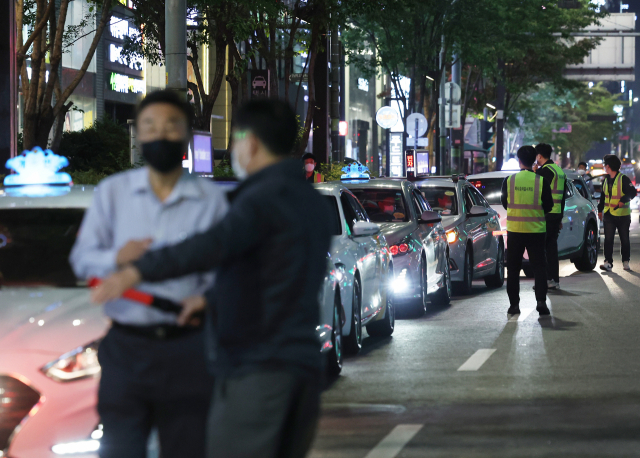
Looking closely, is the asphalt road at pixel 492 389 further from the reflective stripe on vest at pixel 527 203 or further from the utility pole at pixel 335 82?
the utility pole at pixel 335 82

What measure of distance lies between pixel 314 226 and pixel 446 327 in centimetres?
884

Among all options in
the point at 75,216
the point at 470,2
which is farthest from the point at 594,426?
the point at 470,2

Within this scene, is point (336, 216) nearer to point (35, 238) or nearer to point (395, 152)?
point (35, 238)

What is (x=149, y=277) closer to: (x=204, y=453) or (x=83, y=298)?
(x=204, y=453)

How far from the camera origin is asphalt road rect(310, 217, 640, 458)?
266 inches

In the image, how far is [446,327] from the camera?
40.1 feet

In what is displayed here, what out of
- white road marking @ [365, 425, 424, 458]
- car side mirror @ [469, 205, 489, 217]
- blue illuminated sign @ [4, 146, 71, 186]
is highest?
blue illuminated sign @ [4, 146, 71, 186]

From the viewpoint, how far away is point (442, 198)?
16406 millimetres

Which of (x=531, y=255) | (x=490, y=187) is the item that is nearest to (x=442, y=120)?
(x=490, y=187)

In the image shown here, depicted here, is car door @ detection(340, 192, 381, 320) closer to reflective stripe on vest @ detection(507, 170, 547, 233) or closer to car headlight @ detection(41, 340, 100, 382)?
reflective stripe on vest @ detection(507, 170, 547, 233)

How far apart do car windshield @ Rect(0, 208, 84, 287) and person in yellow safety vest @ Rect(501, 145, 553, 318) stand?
7512mm

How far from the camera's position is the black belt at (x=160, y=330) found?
3.87m

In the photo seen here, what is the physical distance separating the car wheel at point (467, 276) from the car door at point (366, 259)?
4545mm

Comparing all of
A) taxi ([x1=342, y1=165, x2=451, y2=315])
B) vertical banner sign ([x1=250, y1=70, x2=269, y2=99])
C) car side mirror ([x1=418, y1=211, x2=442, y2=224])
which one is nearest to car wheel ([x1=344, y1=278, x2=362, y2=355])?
taxi ([x1=342, y1=165, x2=451, y2=315])
